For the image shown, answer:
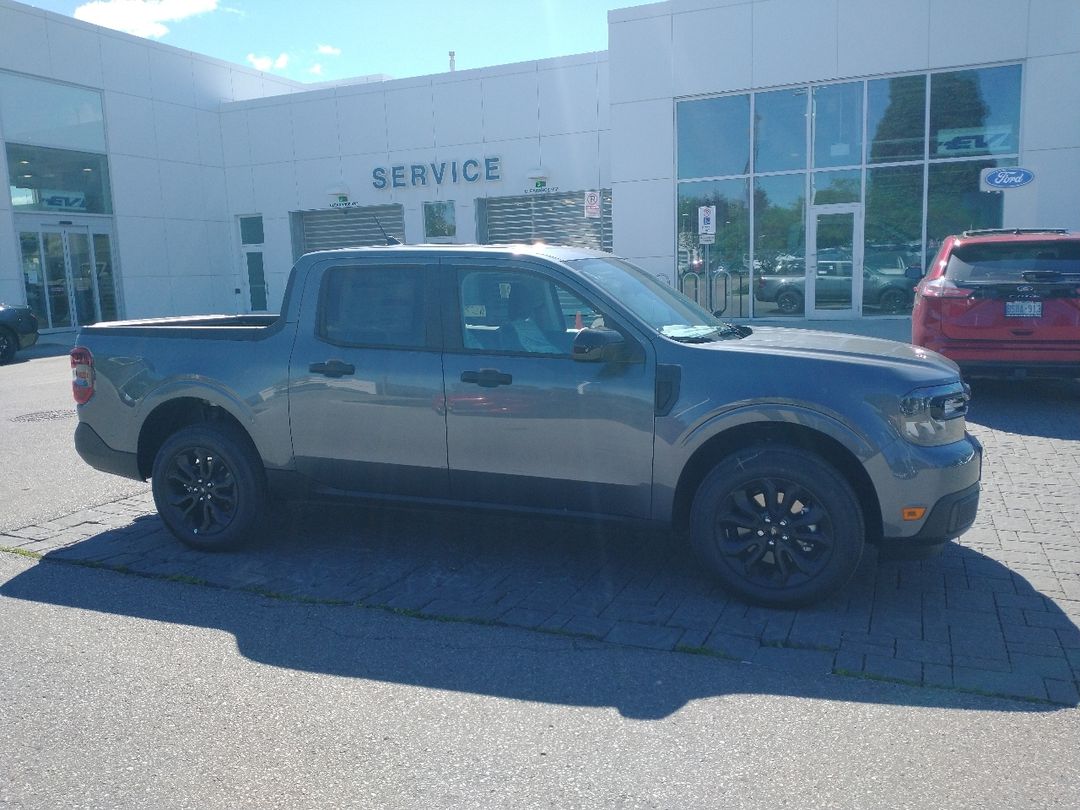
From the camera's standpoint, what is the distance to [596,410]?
15.9 feet

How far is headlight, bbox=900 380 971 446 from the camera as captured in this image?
4457mm

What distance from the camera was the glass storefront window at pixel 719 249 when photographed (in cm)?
2045

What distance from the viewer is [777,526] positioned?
4637 millimetres

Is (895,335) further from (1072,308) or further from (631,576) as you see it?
(631,576)

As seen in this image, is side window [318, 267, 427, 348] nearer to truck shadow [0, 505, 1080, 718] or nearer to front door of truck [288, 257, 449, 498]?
front door of truck [288, 257, 449, 498]

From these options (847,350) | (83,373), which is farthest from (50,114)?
(847,350)

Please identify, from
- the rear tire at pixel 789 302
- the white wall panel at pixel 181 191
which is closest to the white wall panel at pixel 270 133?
the white wall panel at pixel 181 191

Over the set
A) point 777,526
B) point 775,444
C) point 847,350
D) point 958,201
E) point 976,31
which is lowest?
point 777,526

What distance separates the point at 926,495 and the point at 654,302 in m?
1.86

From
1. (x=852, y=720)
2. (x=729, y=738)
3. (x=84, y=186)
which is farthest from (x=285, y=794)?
(x=84, y=186)

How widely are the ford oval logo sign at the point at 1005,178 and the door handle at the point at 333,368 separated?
16524 mm

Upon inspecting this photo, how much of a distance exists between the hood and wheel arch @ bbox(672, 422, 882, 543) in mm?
394

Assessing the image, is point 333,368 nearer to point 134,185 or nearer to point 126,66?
point 134,185

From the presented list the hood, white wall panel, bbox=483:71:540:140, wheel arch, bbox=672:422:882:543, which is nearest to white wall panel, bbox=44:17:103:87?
white wall panel, bbox=483:71:540:140
